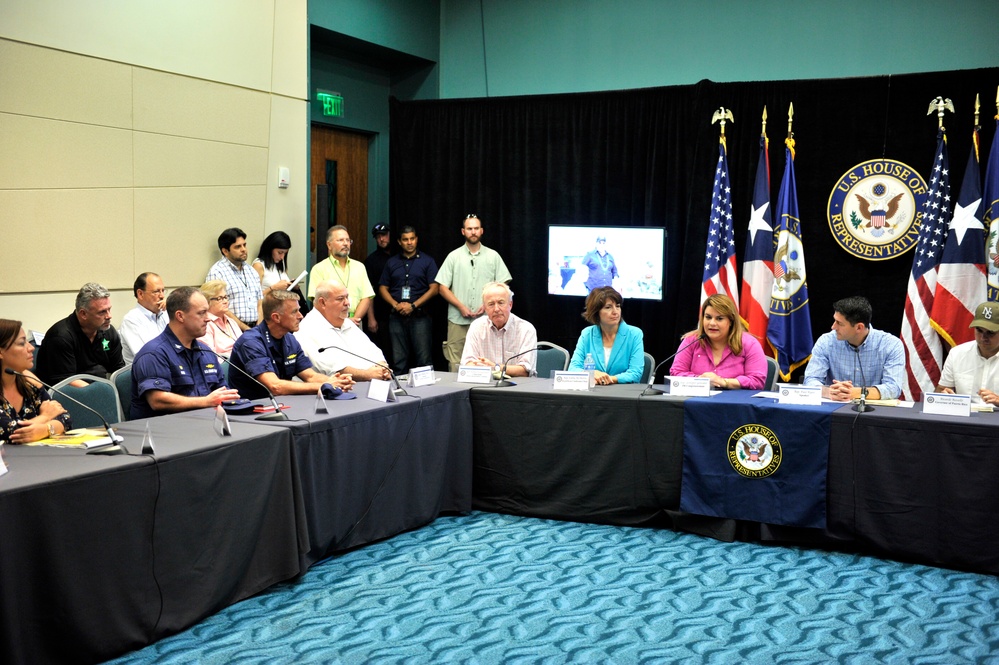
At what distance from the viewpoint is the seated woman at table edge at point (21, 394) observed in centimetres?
335

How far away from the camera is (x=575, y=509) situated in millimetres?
4703

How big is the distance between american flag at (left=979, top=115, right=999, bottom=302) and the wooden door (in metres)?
5.03

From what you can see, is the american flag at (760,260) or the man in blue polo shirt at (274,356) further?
the american flag at (760,260)

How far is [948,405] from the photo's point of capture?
407 cm

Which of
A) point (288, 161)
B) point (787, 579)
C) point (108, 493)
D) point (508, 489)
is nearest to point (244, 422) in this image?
point (108, 493)

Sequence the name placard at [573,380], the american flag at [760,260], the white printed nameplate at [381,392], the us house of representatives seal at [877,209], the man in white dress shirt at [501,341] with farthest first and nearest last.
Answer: the american flag at [760,260] < the us house of representatives seal at [877,209] < the man in white dress shirt at [501,341] < the name placard at [573,380] < the white printed nameplate at [381,392]

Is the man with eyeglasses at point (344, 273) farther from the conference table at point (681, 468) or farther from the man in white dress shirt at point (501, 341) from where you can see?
the conference table at point (681, 468)

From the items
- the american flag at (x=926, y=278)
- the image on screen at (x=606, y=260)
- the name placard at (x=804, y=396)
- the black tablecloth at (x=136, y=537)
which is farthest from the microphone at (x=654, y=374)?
the image on screen at (x=606, y=260)

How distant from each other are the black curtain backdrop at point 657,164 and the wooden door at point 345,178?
1.38 ft

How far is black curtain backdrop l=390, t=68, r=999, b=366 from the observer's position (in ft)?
22.2

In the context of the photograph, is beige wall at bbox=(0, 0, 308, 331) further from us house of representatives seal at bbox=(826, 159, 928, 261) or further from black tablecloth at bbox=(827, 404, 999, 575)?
black tablecloth at bbox=(827, 404, 999, 575)

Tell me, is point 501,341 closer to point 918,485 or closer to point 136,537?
point 918,485

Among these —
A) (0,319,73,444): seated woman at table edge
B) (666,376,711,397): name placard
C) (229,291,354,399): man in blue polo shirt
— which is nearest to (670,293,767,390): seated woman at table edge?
(666,376,711,397): name placard

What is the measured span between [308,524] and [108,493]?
1052mm
